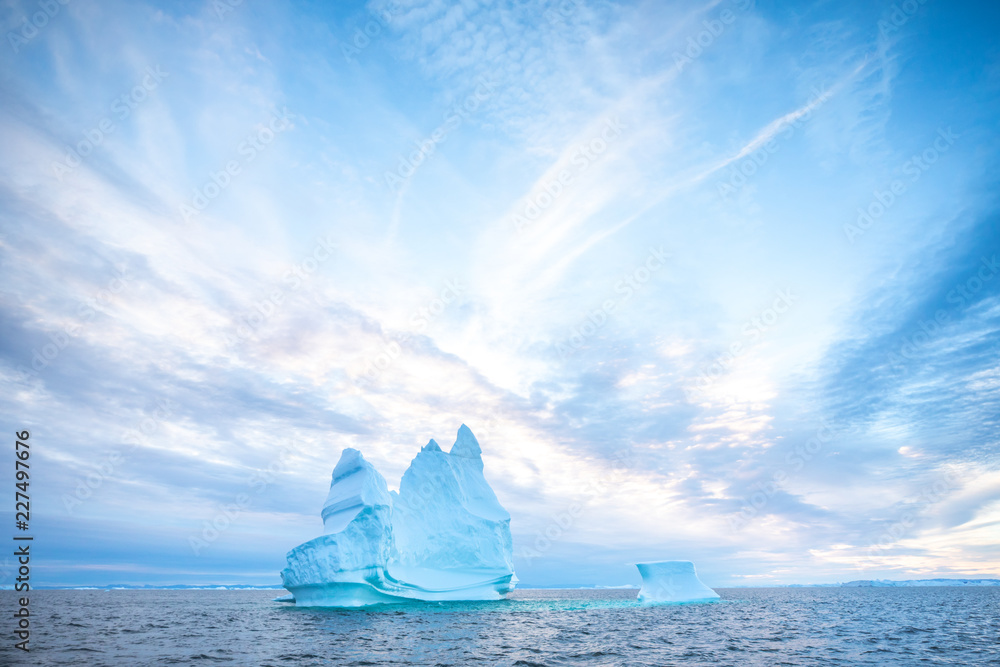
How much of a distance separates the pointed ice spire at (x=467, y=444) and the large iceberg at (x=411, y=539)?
7 centimetres

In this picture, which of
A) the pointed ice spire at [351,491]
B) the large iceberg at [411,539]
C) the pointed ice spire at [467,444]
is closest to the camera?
the large iceberg at [411,539]

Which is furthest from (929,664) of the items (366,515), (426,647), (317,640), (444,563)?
(444,563)

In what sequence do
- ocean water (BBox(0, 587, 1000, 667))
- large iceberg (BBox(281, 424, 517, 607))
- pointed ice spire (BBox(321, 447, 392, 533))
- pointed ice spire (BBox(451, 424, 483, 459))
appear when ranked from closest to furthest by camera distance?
ocean water (BBox(0, 587, 1000, 667))
large iceberg (BBox(281, 424, 517, 607))
pointed ice spire (BBox(321, 447, 392, 533))
pointed ice spire (BBox(451, 424, 483, 459))

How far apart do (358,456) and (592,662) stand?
2132cm

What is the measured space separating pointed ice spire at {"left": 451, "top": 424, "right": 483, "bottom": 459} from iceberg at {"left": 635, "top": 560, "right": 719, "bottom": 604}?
544 inches

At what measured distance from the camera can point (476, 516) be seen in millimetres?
33594

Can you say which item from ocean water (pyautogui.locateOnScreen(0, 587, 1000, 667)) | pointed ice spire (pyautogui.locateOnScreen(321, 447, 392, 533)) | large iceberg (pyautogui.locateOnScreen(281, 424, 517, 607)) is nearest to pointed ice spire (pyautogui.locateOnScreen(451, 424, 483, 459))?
large iceberg (pyautogui.locateOnScreen(281, 424, 517, 607))

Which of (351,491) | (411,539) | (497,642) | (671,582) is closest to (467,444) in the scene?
(411,539)

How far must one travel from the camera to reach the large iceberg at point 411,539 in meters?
27.3

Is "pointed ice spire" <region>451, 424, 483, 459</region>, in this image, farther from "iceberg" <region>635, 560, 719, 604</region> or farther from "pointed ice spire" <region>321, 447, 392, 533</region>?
"iceberg" <region>635, 560, 719, 604</region>

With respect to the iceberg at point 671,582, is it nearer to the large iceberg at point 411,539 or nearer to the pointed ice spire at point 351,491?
the large iceberg at point 411,539

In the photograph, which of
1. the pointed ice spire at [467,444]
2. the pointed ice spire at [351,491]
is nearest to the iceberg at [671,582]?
the pointed ice spire at [467,444]

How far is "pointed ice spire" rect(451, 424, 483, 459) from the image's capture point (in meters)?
37.5

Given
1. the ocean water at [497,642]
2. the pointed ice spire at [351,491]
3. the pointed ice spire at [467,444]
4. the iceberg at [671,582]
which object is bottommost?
the ocean water at [497,642]
